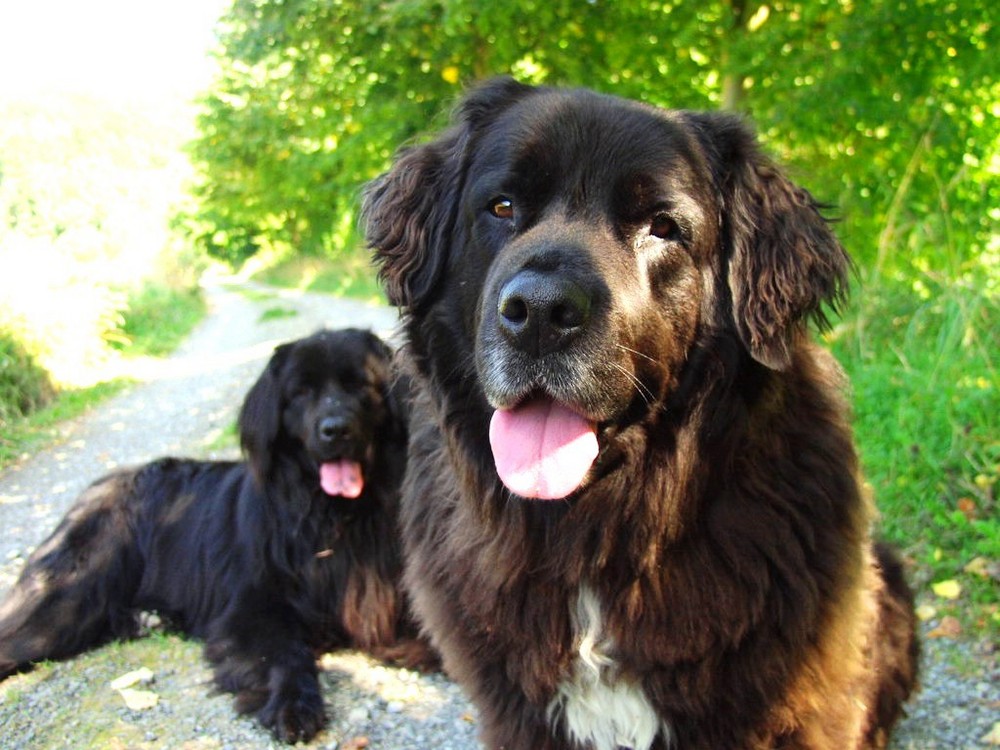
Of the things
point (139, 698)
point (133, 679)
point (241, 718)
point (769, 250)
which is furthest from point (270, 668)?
point (769, 250)

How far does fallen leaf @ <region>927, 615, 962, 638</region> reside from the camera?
3.78 m

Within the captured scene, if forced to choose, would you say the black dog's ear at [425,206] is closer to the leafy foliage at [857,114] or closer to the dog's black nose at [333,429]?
the leafy foliage at [857,114]

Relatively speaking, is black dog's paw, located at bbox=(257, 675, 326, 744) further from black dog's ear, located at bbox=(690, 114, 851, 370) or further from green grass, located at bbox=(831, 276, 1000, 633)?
green grass, located at bbox=(831, 276, 1000, 633)

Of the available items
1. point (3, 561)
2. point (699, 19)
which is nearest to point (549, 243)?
point (3, 561)

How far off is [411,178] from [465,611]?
1345mm

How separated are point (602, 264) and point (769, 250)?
1.71 feet

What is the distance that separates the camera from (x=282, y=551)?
4.17 metres

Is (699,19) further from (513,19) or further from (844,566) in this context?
(844,566)

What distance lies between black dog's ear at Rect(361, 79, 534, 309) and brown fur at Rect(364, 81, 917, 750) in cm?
15

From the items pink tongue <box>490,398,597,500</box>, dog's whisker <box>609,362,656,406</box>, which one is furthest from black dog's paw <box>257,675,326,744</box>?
dog's whisker <box>609,362,656,406</box>

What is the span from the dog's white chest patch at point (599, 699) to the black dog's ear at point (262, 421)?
2266 mm

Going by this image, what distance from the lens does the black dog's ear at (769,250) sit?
221 cm

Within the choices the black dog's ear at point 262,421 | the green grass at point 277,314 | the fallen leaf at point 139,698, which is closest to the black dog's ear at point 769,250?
the black dog's ear at point 262,421

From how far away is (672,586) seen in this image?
2.27 meters
